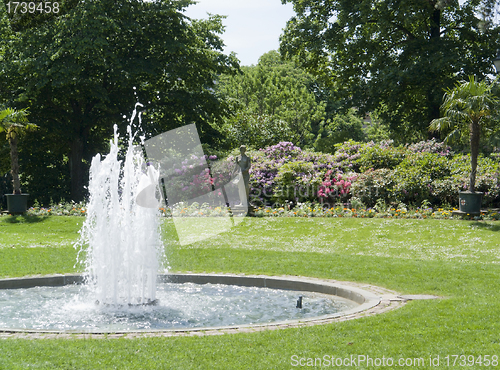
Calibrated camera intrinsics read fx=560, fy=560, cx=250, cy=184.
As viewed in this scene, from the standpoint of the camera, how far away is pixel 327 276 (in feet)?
30.2

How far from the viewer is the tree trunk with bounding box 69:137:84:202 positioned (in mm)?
25219

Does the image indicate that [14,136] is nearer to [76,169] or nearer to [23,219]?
[23,219]

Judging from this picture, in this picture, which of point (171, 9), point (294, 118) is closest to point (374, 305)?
point (171, 9)

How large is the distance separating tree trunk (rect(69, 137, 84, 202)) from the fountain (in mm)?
16708

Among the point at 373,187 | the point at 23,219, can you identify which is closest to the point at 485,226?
the point at 373,187

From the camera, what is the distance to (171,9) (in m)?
23.5

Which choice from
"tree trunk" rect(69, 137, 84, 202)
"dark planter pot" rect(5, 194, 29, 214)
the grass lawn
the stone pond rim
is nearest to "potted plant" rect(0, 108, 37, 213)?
"dark planter pot" rect(5, 194, 29, 214)

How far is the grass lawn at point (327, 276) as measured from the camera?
485cm

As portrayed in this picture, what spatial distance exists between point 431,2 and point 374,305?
21.4m

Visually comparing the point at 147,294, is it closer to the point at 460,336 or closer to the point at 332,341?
the point at 332,341

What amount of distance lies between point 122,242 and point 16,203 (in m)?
12.3

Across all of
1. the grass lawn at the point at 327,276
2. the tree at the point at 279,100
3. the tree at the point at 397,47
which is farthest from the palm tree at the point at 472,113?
the tree at the point at 279,100

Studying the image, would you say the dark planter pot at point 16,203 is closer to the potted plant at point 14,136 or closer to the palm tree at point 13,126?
the potted plant at point 14,136

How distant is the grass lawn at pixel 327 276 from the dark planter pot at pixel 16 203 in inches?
38.4
